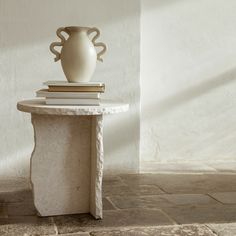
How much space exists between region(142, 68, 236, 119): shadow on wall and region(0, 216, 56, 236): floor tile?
1.50 m

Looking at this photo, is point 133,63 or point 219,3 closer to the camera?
point 133,63

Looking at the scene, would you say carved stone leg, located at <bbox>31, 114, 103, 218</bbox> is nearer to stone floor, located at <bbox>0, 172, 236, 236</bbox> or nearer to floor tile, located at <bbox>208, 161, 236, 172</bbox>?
stone floor, located at <bbox>0, 172, 236, 236</bbox>

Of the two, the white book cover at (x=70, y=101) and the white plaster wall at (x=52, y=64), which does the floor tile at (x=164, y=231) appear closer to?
the white book cover at (x=70, y=101)

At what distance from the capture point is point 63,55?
82.4 inches

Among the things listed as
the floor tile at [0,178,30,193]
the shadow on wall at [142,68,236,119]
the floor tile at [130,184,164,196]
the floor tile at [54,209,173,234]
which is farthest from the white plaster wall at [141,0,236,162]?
the floor tile at [54,209,173,234]

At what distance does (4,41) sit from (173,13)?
127cm

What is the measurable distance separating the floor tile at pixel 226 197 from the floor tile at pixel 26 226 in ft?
3.23

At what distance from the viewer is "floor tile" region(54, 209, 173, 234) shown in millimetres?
2023

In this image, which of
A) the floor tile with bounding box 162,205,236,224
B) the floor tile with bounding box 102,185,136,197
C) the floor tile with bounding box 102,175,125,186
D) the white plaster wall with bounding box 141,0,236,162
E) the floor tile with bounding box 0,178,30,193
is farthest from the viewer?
the white plaster wall with bounding box 141,0,236,162

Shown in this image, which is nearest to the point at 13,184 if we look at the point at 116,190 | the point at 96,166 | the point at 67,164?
the point at 116,190

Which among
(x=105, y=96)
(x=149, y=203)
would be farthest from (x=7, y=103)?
(x=149, y=203)

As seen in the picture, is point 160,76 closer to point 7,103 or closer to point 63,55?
point 7,103

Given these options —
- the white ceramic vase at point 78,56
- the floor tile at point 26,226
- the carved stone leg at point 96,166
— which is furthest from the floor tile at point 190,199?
the white ceramic vase at point 78,56

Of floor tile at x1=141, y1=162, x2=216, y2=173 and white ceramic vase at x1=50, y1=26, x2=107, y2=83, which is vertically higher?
white ceramic vase at x1=50, y1=26, x2=107, y2=83
